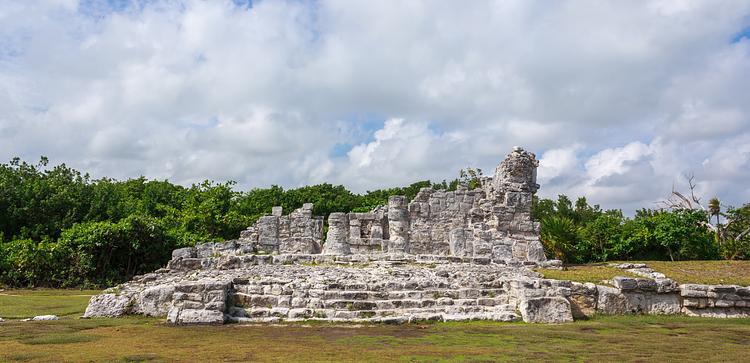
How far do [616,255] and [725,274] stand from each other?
306 inches

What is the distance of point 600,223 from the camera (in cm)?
2477

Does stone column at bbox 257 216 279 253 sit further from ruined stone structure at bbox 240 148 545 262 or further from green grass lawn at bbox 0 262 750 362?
green grass lawn at bbox 0 262 750 362

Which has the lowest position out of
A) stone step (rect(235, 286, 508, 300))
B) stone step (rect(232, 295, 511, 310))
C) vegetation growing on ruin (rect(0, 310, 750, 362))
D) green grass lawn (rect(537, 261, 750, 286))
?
vegetation growing on ruin (rect(0, 310, 750, 362))

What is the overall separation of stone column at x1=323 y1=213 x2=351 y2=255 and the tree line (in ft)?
22.3

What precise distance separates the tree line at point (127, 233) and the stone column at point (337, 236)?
22.3 ft

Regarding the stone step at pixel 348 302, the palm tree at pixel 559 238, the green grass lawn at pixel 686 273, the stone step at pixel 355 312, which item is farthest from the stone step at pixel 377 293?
the palm tree at pixel 559 238

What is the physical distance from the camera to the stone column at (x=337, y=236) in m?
17.5

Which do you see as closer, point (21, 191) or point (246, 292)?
point (246, 292)

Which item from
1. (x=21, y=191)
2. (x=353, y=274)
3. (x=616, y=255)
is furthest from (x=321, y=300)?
(x=21, y=191)

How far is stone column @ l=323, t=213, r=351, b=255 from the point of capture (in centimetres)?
1755

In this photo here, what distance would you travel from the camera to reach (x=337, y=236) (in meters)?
17.8

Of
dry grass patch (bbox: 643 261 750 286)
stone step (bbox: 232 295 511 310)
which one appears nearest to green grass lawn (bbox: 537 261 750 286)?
dry grass patch (bbox: 643 261 750 286)

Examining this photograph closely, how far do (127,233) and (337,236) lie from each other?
7932mm

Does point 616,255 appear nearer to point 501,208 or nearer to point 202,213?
point 501,208
